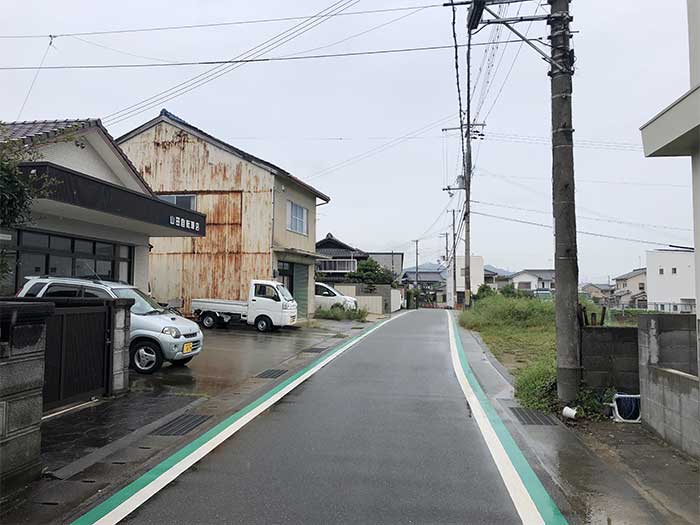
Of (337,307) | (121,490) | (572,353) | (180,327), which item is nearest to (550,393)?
(572,353)

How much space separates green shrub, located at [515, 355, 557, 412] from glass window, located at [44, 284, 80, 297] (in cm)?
794

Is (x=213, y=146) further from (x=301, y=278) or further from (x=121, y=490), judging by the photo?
(x=121, y=490)

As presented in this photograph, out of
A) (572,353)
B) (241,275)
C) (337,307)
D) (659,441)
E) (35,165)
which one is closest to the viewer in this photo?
(659,441)

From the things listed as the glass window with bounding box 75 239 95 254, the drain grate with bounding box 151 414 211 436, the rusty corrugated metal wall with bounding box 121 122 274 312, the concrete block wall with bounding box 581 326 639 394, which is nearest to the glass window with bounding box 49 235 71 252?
the glass window with bounding box 75 239 95 254

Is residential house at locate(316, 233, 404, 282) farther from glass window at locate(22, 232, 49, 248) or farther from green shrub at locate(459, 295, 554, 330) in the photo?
glass window at locate(22, 232, 49, 248)

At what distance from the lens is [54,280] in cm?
982

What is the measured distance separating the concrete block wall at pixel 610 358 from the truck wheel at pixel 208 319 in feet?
48.2

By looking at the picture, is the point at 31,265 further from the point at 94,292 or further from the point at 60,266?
the point at 94,292

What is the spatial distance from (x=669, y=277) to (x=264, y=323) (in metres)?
40.0

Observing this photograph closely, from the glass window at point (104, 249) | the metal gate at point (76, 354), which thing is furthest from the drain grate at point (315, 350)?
the metal gate at point (76, 354)

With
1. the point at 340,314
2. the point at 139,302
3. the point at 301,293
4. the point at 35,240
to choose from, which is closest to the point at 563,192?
the point at 139,302

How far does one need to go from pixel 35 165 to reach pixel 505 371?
31.0ft

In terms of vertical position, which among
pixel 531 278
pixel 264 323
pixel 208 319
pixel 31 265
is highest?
pixel 531 278

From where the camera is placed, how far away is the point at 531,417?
729 cm
